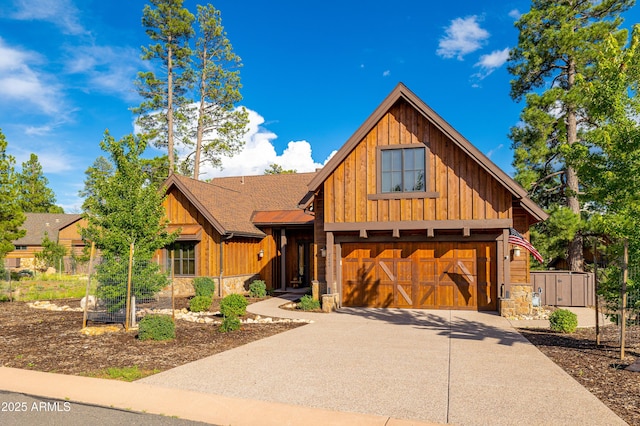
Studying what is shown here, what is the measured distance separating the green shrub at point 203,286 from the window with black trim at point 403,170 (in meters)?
8.23

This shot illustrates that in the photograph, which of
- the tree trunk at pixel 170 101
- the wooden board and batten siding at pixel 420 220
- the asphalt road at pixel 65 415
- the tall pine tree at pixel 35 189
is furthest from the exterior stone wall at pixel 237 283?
the tall pine tree at pixel 35 189

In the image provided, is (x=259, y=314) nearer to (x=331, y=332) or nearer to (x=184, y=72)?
(x=331, y=332)

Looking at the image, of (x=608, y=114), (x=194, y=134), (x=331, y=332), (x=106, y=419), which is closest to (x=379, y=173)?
(x=331, y=332)

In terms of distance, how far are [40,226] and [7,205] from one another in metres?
26.7

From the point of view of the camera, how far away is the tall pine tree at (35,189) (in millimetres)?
62938

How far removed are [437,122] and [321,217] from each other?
5718 millimetres

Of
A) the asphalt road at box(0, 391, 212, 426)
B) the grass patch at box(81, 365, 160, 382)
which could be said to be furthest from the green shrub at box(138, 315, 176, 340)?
the asphalt road at box(0, 391, 212, 426)

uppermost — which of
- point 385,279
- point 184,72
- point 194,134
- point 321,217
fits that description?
point 184,72

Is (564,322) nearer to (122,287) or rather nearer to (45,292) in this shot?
(122,287)

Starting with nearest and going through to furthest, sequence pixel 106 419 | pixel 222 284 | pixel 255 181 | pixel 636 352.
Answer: pixel 106 419 → pixel 636 352 → pixel 222 284 → pixel 255 181

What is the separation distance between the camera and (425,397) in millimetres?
6316

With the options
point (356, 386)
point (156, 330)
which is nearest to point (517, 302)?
point (356, 386)

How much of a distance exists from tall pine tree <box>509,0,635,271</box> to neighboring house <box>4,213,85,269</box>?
41.0 m

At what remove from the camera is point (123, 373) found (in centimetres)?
743
